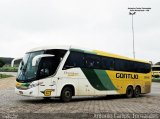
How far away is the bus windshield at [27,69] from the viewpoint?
757 inches

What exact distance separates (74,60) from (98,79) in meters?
2.92

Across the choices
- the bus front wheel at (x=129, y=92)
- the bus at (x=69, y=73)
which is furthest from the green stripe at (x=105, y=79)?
the bus front wheel at (x=129, y=92)

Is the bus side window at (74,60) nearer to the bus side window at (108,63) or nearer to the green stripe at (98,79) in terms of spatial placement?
the green stripe at (98,79)

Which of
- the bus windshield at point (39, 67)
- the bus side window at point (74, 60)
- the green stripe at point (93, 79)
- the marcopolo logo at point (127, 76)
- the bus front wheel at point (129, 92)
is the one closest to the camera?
the bus windshield at point (39, 67)

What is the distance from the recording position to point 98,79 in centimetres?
2319

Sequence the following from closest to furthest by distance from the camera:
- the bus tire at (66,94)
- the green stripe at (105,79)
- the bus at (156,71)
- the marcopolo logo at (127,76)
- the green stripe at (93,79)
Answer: the bus tire at (66,94) < the green stripe at (93,79) < the green stripe at (105,79) < the marcopolo logo at (127,76) < the bus at (156,71)

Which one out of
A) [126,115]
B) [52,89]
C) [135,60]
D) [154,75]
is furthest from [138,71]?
[154,75]

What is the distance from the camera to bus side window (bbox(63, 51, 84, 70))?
67.0ft

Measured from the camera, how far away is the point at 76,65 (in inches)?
831

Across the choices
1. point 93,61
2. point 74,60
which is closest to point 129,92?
point 93,61

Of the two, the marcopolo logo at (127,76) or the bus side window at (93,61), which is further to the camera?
the marcopolo logo at (127,76)

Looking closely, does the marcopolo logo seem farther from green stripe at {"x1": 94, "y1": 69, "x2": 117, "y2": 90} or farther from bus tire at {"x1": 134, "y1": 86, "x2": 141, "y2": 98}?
green stripe at {"x1": 94, "y1": 69, "x2": 117, "y2": 90}

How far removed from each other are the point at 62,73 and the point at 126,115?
699cm

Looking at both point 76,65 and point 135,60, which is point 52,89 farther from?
point 135,60
